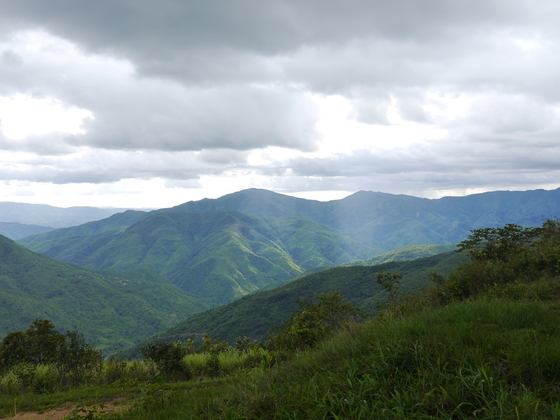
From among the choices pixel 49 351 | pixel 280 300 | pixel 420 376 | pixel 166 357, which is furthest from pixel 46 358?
pixel 280 300

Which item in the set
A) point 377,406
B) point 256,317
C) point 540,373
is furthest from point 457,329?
point 256,317

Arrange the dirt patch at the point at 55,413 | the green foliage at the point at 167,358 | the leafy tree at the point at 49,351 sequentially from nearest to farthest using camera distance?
the dirt patch at the point at 55,413 < the green foliage at the point at 167,358 < the leafy tree at the point at 49,351

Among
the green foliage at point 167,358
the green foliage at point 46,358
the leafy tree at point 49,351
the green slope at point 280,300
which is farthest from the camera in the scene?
the green slope at point 280,300

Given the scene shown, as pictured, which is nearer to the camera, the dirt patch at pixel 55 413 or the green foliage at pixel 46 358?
the dirt patch at pixel 55 413

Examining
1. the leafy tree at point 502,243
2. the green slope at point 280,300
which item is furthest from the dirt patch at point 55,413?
the green slope at point 280,300

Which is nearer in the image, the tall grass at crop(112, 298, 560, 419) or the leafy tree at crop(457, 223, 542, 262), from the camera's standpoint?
the tall grass at crop(112, 298, 560, 419)

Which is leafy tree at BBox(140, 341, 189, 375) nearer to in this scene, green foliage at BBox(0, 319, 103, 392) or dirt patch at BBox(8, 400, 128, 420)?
green foliage at BBox(0, 319, 103, 392)

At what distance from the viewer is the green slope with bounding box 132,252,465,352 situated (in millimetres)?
137125

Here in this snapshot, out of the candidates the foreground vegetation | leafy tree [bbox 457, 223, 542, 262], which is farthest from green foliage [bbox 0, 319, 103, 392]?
leafy tree [bbox 457, 223, 542, 262]

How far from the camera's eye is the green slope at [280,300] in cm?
13712

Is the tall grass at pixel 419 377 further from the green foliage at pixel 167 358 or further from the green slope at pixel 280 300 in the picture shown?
the green slope at pixel 280 300

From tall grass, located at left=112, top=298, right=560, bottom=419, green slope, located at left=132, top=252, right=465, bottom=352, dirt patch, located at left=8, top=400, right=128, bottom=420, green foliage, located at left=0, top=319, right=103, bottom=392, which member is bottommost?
green slope, located at left=132, top=252, right=465, bottom=352

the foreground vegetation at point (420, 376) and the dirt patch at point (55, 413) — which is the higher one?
the foreground vegetation at point (420, 376)

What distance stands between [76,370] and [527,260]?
17.5 m
